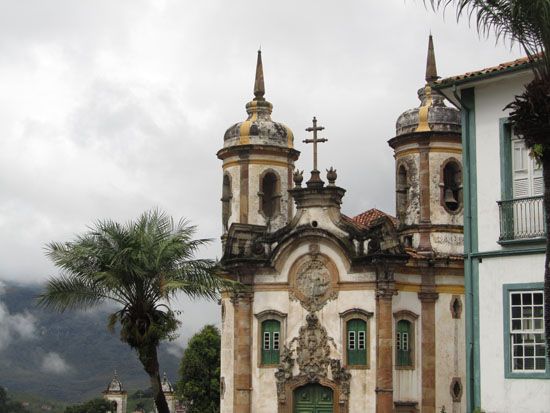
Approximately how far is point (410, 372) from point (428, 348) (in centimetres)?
102

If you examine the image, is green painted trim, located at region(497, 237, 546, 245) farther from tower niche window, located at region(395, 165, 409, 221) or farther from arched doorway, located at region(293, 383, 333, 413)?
tower niche window, located at region(395, 165, 409, 221)

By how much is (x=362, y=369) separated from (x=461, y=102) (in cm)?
1383

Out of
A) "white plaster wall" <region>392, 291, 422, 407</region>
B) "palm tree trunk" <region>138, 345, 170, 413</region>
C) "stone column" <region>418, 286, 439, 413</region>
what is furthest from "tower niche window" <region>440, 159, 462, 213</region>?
"palm tree trunk" <region>138, 345, 170, 413</region>

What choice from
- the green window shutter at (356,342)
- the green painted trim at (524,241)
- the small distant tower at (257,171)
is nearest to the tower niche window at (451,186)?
the green window shutter at (356,342)

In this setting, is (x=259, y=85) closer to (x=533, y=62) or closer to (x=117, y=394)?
(x=117, y=394)

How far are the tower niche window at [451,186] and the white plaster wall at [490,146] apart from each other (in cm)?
1396

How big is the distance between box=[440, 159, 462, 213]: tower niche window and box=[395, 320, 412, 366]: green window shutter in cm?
444

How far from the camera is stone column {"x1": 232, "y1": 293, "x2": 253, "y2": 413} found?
3750cm

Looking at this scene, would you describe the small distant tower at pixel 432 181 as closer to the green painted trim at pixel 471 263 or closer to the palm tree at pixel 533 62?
the green painted trim at pixel 471 263

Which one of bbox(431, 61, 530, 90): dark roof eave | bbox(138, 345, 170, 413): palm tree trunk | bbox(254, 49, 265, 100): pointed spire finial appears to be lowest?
bbox(138, 345, 170, 413): palm tree trunk

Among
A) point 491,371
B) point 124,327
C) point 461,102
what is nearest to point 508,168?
point 461,102

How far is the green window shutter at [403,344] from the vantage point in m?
36.6

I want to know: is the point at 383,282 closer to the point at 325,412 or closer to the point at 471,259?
the point at 325,412

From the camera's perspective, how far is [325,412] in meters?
36.6
